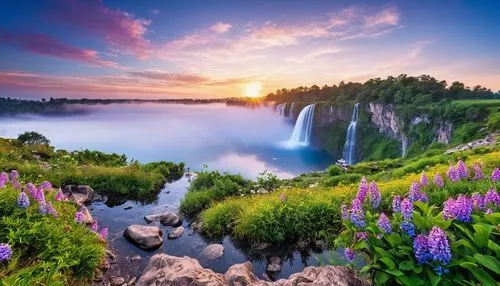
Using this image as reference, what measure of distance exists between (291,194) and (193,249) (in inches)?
133

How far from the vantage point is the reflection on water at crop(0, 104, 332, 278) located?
8.01 m

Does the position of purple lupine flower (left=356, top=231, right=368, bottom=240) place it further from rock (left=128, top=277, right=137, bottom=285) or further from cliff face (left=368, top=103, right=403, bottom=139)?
cliff face (left=368, top=103, right=403, bottom=139)

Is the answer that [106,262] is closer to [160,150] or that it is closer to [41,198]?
[41,198]

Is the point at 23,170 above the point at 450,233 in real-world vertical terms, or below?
below

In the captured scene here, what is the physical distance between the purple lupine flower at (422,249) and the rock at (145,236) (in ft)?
22.2

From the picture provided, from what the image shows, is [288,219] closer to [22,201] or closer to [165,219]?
[165,219]

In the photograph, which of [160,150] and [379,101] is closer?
[379,101]

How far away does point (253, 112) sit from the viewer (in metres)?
114

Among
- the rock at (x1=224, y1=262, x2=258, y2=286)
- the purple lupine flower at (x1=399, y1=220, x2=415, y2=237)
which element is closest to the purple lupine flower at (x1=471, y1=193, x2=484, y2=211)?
the purple lupine flower at (x1=399, y1=220, x2=415, y2=237)

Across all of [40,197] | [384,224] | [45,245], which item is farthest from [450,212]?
[40,197]

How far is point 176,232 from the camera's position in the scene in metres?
9.19

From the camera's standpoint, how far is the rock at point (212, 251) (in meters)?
7.65

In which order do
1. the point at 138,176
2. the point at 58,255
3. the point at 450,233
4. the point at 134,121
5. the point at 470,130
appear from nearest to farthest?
the point at 450,233, the point at 58,255, the point at 138,176, the point at 470,130, the point at 134,121

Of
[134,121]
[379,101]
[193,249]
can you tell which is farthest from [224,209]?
[134,121]
